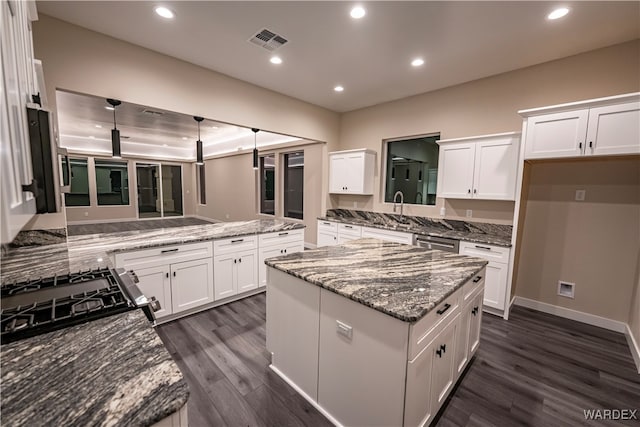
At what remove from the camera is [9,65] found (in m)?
0.74

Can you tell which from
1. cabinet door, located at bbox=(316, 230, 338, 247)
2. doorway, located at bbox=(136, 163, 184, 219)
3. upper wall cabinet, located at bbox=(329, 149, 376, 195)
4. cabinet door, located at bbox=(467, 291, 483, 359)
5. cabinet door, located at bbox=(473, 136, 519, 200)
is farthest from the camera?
doorway, located at bbox=(136, 163, 184, 219)

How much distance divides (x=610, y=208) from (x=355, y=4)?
130 inches

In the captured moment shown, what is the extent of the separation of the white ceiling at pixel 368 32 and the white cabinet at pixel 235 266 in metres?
2.20

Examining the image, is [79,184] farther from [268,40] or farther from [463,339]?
[463,339]

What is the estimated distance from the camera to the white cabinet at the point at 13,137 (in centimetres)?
59

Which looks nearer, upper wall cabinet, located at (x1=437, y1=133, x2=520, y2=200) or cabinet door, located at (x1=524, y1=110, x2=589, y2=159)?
cabinet door, located at (x1=524, y1=110, x2=589, y2=159)

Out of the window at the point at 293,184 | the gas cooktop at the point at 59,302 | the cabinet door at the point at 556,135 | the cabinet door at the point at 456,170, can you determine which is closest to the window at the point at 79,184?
the window at the point at 293,184

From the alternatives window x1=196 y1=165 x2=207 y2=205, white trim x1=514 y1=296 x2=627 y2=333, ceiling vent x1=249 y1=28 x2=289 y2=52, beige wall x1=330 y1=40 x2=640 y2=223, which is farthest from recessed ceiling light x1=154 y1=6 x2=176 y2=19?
window x1=196 y1=165 x2=207 y2=205

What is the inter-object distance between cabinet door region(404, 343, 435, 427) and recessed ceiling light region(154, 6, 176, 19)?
10.5 feet

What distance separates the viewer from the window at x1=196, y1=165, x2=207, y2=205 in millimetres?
9688

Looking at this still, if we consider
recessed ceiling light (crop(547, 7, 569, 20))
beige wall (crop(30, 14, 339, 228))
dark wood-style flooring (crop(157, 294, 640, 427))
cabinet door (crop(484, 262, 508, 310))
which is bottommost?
dark wood-style flooring (crop(157, 294, 640, 427))

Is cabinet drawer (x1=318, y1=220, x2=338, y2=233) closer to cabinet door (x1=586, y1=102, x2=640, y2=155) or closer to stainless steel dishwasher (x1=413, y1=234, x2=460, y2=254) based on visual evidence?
stainless steel dishwasher (x1=413, y1=234, x2=460, y2=254)

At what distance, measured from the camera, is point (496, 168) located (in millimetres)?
3176

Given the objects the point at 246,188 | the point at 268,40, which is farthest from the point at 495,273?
the point at 246,188
